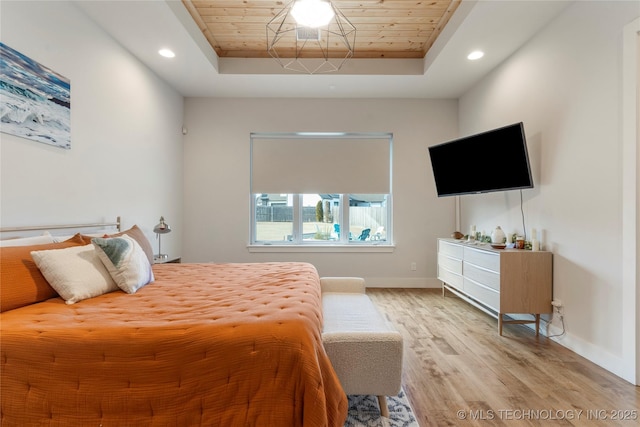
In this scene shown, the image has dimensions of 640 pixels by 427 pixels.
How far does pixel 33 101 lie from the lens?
2.09 m

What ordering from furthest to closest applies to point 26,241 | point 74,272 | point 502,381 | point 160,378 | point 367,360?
point 502,381, point 26,241, point 74,272, point 367,360, point 160,378

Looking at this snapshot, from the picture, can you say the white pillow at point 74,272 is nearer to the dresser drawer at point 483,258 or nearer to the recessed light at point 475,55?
the dresser drawer at point 483,258

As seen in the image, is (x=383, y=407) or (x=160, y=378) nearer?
(x=160, y=378)

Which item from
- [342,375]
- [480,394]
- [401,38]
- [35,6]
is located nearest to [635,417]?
[480,394]

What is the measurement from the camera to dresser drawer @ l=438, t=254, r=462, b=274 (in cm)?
349

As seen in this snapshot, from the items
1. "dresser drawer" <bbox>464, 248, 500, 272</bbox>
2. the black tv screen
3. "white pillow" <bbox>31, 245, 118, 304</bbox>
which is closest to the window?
the black tv screen

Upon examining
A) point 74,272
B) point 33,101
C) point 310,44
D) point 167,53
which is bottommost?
point 74,272

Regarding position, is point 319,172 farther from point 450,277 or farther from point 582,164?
point 582,164

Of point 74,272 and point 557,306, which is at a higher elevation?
point 74,272

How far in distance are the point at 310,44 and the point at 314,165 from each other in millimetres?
1586

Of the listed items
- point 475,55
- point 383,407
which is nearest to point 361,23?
point 475,55

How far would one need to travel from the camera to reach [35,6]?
2.11 metres

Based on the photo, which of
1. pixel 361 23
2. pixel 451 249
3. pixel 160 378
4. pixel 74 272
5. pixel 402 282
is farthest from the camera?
pixel 402 282

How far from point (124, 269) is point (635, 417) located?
3062mm
